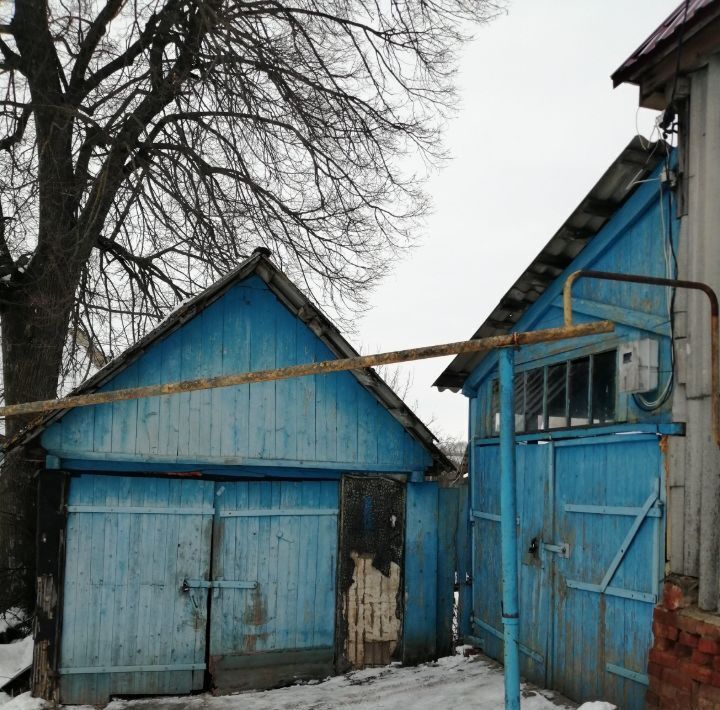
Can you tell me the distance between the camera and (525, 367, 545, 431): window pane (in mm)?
8305

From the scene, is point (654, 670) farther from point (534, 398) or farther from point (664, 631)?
point (534, 398)

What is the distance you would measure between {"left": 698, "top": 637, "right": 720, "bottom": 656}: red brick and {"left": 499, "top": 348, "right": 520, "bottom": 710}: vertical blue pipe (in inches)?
48.5

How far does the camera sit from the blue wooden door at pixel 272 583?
857 cm

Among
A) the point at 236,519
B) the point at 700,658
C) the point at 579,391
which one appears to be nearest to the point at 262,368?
the point at 236,519

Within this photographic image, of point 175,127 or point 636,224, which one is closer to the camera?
point 636,224

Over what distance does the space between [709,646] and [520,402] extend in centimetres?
371

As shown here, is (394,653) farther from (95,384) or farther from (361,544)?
(95,384)

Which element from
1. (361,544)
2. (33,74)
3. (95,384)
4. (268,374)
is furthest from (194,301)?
(33,74)

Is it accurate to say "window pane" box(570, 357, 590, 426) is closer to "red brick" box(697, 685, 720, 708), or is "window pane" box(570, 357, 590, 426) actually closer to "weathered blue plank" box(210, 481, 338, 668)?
"red brick" box(697, 685, 720, 708)

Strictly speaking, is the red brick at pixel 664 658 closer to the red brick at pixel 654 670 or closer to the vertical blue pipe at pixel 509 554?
the red brick at pixel 654 670

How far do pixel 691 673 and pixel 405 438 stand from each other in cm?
425

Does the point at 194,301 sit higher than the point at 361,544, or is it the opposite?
the point at 194,301

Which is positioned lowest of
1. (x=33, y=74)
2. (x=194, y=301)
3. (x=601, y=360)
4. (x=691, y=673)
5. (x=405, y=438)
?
(x=691, y=673)

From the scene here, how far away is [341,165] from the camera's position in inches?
445
